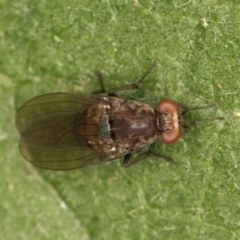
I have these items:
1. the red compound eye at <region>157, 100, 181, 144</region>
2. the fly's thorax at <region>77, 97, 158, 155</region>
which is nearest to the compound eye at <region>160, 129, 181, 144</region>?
the red compound eye at <region>157, 100, 181, 144</region>

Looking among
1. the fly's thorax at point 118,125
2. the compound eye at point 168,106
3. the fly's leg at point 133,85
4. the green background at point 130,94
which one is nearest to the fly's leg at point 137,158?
the green background at point 130,94

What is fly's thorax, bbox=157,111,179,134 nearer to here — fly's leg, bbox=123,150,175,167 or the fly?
the fly

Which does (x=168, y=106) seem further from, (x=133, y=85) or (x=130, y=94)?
(x=130, y=94)

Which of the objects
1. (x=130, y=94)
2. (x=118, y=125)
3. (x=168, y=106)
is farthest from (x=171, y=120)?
(x=130, y=94)

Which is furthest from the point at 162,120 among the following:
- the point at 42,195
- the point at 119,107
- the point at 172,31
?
the point at 42,195

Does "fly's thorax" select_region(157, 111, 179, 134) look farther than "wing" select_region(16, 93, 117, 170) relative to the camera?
No

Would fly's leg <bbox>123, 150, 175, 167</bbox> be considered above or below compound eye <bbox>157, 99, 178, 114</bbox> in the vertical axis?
below

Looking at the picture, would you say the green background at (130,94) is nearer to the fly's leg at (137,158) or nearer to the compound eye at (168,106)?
the fly's leg at (137,158)

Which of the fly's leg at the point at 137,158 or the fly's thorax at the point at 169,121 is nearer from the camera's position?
the fly's thorax at the point at 169,121
